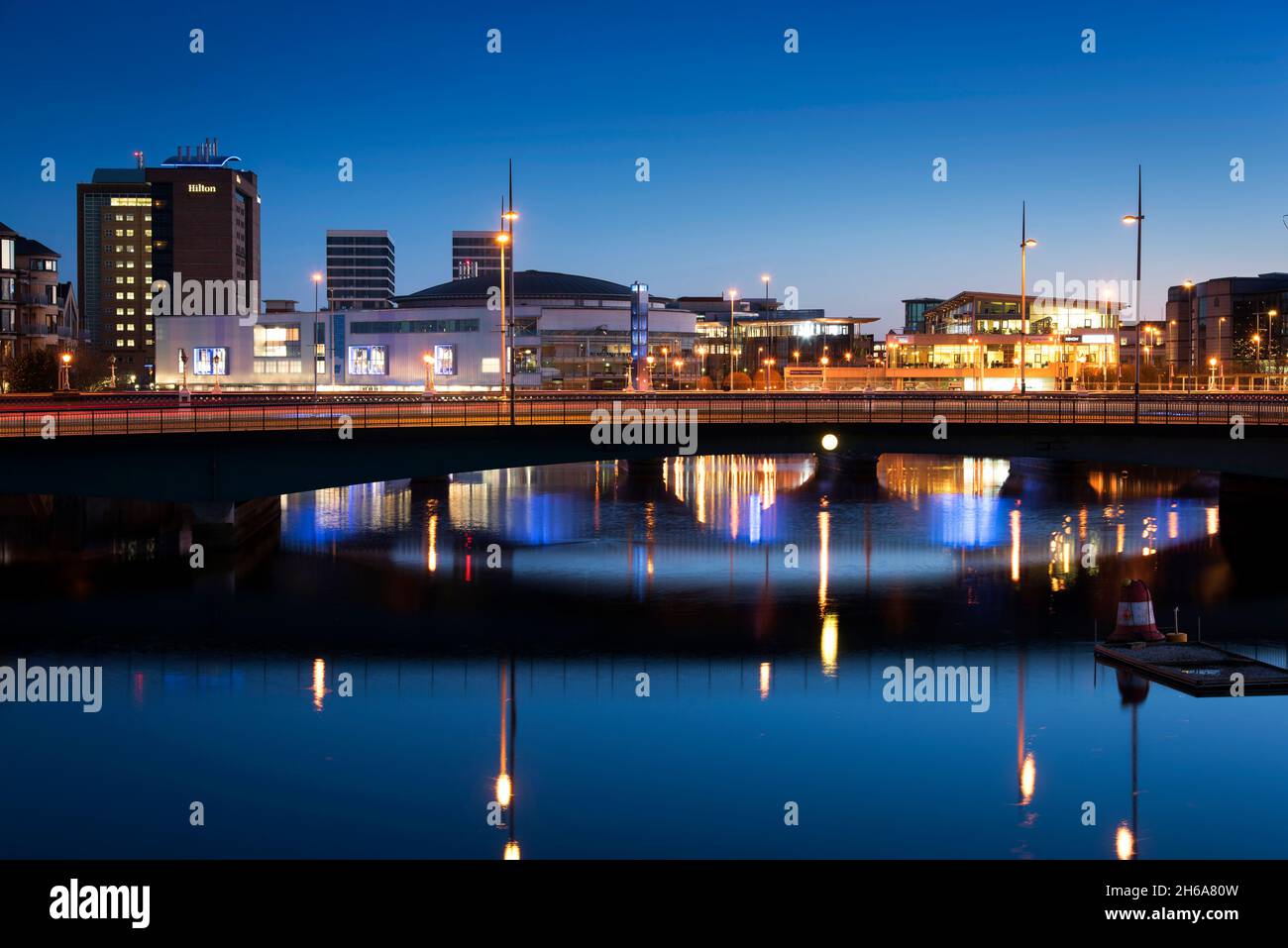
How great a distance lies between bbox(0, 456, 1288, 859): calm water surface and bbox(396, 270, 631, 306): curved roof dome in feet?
391

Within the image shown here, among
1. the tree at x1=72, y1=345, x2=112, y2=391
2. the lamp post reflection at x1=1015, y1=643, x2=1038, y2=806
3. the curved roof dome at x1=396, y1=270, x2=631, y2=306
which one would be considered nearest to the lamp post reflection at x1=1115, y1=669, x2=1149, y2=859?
the lamp post reflection at x1=1015, y1=643, x2=1038, y2=806

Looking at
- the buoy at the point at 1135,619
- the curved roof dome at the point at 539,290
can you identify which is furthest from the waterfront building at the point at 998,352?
the buoy at the point at 1135,619

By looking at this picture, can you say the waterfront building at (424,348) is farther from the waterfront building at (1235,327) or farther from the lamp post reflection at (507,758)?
the lamp post reflection at (507,758)

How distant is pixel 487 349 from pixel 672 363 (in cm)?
2570

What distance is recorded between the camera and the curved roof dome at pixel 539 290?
178625 mm

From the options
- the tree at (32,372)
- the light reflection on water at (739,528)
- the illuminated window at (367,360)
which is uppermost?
the illuminated window at (367,360)

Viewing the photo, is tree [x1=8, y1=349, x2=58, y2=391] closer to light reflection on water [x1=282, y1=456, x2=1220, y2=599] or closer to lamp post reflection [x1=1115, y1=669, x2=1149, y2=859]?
light reflection on water [x1=282, y1=456, x2=1220, y2=599]

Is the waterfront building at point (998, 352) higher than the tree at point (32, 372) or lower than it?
higher

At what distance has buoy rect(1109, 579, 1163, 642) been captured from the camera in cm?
3594

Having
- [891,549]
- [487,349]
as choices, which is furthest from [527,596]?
[487,349]

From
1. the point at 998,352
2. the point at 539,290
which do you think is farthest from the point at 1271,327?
the point at 539,290

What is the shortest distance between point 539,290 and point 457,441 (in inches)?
5309

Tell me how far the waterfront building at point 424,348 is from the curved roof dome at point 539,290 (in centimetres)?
Answer: 778

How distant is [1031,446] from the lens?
169 feet
